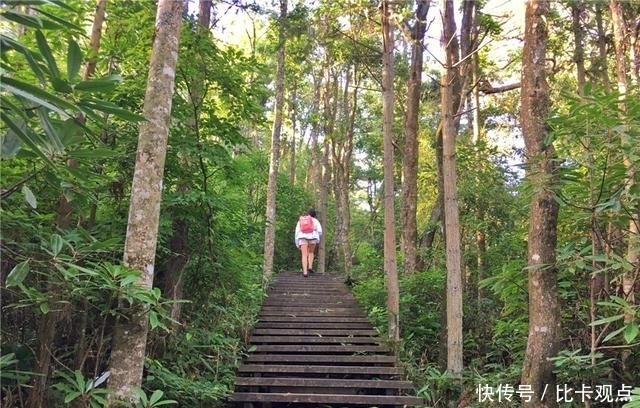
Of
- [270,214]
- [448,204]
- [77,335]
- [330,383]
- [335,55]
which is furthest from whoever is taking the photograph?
[270,214]

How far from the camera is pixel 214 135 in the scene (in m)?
5.02

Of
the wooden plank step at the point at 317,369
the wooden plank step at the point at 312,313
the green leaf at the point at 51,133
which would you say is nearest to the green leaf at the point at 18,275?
the green leaf at the point at 51,133

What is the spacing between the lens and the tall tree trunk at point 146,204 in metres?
3.08

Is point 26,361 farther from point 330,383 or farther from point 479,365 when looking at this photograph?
point 479,365

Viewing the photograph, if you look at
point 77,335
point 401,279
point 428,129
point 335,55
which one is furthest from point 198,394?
point 428,129

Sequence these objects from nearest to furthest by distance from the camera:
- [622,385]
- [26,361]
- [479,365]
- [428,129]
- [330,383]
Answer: [26,361]
[622,385]
[330,383]
[479,365]
[428,129]

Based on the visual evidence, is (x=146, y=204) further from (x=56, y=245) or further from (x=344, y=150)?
(x=344, y=150)

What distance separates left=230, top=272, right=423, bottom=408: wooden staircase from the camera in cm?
520

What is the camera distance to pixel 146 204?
10.8 ft

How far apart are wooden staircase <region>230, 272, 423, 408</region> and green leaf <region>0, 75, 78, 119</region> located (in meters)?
4.28

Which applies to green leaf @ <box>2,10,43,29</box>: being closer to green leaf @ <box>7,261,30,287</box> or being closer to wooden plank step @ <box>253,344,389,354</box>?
green leaf @ <box>7,261,30,287</box>

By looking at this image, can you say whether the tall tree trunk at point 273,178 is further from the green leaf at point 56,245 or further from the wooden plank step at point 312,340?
the green leaf at point 56,245

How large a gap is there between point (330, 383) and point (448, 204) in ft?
8.98

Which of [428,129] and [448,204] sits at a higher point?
[428,129]
